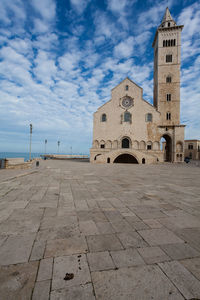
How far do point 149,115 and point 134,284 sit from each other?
36.8m

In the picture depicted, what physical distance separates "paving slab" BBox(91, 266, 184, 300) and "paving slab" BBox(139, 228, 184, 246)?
2.40 ft

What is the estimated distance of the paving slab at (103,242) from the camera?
2.63m

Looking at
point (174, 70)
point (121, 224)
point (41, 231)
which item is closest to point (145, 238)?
point (121, 224)

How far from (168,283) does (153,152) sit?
32654mm

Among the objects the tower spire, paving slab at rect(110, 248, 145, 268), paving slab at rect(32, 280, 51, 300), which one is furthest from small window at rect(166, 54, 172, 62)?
paving slab at rect(32, 280, 51, 300)

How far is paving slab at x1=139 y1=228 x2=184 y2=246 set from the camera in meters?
2.84

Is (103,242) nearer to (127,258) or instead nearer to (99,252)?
(99,252)

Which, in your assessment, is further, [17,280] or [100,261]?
[100,261]

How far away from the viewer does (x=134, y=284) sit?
73.4 inches

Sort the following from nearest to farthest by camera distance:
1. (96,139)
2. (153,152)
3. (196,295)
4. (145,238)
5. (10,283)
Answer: (196,295)
(10,283)
(145,238)
(153,152)
(96,139)

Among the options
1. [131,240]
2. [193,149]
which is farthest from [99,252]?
[193,149]

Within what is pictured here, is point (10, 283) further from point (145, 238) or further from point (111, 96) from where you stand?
point (111, 96)

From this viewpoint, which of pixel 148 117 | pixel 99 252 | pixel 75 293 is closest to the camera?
pixel 75 293

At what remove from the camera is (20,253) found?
8.05 ft
